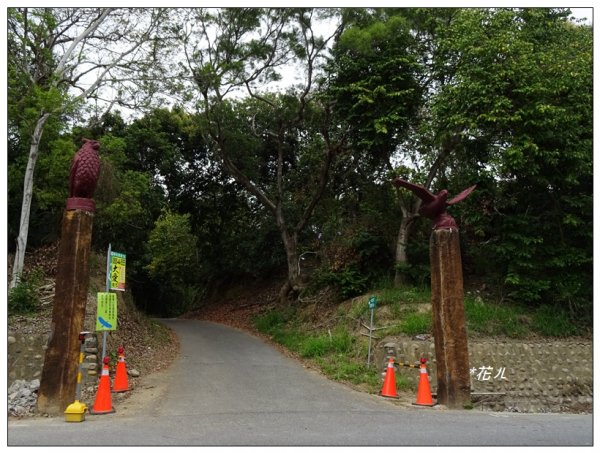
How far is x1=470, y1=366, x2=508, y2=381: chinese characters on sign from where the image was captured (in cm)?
1099

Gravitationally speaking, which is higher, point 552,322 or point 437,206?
point 437,206

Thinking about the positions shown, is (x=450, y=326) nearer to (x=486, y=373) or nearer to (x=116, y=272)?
(x=486, y=373)

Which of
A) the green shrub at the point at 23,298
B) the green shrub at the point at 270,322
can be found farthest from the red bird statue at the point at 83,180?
the green shrub at the point at 270,322

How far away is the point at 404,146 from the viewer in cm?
1667

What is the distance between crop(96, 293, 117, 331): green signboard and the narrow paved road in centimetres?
136

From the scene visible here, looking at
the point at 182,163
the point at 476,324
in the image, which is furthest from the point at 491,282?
the point at 182,163

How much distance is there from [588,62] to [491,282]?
6.59 m

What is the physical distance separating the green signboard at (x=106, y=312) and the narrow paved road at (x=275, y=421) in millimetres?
1365

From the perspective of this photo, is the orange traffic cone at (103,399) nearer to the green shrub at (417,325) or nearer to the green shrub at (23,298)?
the green shrub at (23,298)

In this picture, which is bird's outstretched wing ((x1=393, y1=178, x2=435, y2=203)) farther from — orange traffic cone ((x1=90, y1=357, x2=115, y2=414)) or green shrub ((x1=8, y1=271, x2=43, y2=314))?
green shrub ((x1=8, y1=271, x2=43, y2=314))

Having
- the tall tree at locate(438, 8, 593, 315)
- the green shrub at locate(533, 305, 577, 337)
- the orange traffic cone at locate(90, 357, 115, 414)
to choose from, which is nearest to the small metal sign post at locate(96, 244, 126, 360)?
the orange traffic cone at locate(90, 357, 115, 414)

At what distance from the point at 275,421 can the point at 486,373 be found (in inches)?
235

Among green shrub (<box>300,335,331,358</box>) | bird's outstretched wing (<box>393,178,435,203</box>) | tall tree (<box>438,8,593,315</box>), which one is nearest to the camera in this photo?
bird's outstretched wing (<box>393,178,435,203</box>)

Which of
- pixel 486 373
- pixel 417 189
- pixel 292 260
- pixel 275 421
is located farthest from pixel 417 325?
pixel 292 260
